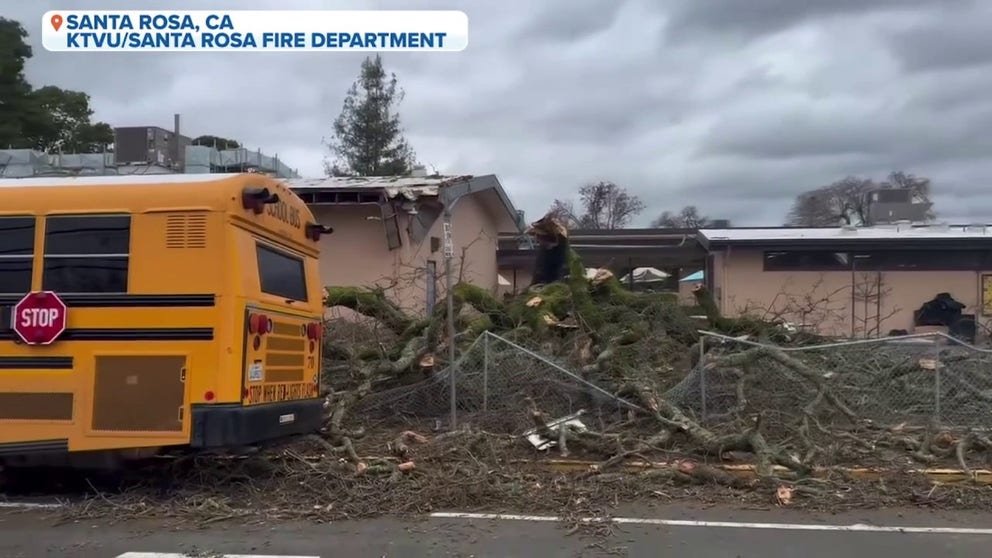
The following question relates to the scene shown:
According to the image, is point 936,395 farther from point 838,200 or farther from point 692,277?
point 838,200

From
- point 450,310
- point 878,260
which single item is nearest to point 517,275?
point 878,260

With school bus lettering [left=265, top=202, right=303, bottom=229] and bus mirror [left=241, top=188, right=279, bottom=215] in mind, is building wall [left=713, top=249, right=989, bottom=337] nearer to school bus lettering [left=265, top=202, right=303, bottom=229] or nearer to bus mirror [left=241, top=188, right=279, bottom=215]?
school bus lettering [left=265, top=202, right=303, bottom=229]

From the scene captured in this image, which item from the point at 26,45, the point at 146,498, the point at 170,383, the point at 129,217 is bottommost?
the point at 146,498

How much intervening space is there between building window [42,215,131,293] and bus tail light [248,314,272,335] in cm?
111

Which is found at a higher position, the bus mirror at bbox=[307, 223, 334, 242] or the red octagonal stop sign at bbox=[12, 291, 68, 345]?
the bus mirror at bbox=[307, 223, 334, 242]

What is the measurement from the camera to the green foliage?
29.7 meters

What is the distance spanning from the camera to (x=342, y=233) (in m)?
16.3

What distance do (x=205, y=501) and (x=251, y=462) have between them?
3.88 ft

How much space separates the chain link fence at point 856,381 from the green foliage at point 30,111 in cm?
2751

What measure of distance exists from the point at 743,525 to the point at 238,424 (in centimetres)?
426

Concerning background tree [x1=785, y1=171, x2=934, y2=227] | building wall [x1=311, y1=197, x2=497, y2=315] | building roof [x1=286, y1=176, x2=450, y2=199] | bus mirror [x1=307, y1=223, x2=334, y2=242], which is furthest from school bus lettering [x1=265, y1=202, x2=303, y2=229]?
background tree [x1=785, y1=171, x2=934, y2=227]

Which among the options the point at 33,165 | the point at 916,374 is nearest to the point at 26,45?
the point at 33,165

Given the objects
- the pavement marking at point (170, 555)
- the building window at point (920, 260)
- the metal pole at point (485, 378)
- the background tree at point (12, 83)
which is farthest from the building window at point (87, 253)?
the background tree at point (12, 83)

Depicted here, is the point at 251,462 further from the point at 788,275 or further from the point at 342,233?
the point at 788,275
